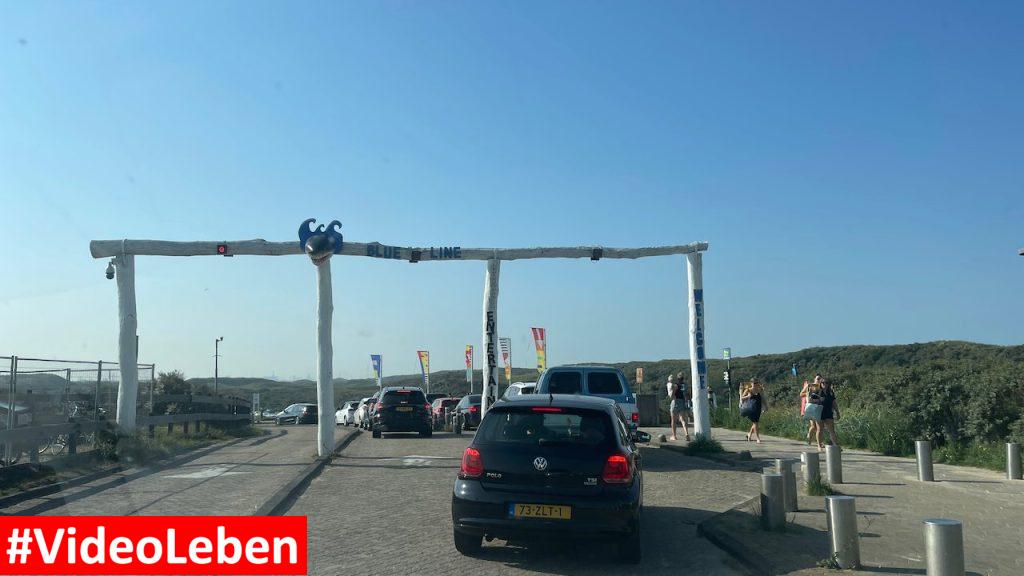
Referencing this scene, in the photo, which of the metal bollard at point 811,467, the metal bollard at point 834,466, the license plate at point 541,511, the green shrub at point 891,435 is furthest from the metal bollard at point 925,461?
the license plate at point 541,511

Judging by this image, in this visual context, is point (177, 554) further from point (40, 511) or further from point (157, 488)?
point (157, 488)

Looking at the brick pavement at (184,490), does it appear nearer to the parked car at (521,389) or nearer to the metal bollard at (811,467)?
the parked car at (521,389)

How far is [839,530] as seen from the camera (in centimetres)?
738

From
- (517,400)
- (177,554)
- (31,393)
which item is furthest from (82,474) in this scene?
(517,400)

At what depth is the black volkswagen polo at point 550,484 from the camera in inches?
301

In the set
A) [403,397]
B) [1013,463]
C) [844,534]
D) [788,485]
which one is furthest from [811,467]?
[403,397]

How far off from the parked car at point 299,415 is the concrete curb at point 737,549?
41.2m

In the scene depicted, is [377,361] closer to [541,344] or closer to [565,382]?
[541,344]

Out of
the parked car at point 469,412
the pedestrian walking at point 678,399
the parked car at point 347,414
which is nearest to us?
the pedestrian walking at point 678,399

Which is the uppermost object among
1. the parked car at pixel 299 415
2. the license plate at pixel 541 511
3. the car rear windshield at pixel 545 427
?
the car rear windshield at pixel 545 427

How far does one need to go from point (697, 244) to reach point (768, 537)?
12.0 meters

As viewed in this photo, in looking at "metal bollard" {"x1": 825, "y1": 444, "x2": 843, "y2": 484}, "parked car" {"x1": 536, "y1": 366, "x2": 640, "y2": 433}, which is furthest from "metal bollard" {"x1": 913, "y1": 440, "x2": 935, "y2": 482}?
"parked car" {"x1": 536, "y1": 366, "x2": 640, "y2": 433}

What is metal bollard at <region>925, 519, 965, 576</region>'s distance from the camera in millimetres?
6215

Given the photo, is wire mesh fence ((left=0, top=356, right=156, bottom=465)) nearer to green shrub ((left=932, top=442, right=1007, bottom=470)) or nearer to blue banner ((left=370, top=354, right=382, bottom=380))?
green shrub ((left=932, top=442, right=1007, bottom=470))
